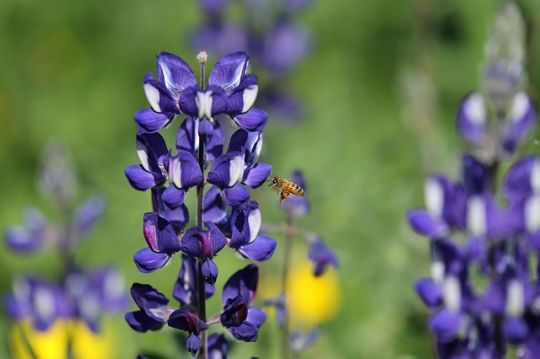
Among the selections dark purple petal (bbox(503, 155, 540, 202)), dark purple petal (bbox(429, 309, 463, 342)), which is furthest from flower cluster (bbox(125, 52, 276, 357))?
dark purple petal (bbox(503, 155, 540, 202))

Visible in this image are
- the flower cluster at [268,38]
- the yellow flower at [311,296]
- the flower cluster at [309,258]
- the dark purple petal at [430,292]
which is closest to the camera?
the flower cluster at [309,258]

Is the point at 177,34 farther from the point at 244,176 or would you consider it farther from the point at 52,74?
the point at 244,176

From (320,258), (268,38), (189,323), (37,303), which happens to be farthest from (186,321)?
(268,38)

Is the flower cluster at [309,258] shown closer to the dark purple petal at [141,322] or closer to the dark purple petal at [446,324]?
the dark purple petal at [446,324]

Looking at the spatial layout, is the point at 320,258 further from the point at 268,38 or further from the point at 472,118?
the point at 268,38

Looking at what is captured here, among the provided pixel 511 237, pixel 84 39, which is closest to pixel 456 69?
pixel 84 39

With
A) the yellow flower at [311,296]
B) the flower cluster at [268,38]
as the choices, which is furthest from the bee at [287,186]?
the flower cluster at [268,38]
